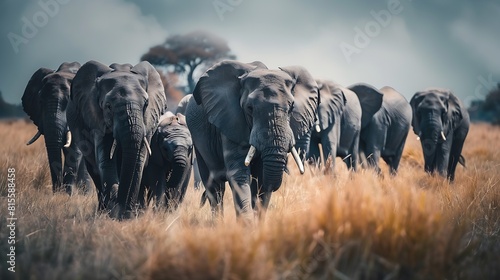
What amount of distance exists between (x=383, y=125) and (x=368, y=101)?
75 cm

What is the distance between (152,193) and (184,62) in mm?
16825

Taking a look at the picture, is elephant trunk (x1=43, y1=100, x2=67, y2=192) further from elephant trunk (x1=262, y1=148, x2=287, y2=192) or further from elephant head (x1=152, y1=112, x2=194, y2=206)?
elephant trunk (x1=262, y1=148, x2=287, y2=192)

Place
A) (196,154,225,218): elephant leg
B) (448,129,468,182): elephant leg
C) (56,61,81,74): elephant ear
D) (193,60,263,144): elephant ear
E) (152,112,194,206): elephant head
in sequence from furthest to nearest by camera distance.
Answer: (448,129,468,182): elephant leg < (56,61,81,74): elephant ear < (152,112,194,206): elephant head < (196,154,225,218): elephant leg < (193,60,263,144): elephant ear

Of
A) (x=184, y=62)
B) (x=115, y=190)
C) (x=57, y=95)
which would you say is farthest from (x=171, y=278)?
(x=184, y=62)

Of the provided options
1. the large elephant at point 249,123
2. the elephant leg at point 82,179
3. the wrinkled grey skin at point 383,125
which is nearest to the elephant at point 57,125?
the elephant leg at point 82,179

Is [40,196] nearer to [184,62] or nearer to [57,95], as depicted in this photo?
[57,95]

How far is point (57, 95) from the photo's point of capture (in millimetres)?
8273

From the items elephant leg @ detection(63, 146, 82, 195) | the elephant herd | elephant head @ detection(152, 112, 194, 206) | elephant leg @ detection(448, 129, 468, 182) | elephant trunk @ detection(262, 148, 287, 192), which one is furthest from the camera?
elephant leg @ detection(448, 129, 468, 182)

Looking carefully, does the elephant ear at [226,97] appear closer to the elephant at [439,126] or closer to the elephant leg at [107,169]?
the elephant leg at [107,169]

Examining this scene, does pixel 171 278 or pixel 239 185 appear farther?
pixel 239 185

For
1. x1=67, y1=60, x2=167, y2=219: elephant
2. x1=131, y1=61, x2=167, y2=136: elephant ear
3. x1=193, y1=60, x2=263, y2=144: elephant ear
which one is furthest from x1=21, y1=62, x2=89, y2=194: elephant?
x1=193, y1=60, x2=263, y2=144: elephant ear

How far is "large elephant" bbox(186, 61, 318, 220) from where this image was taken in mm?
4984

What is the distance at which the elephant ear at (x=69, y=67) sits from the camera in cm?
881

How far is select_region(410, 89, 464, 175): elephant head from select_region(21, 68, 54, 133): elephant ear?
268 inches
